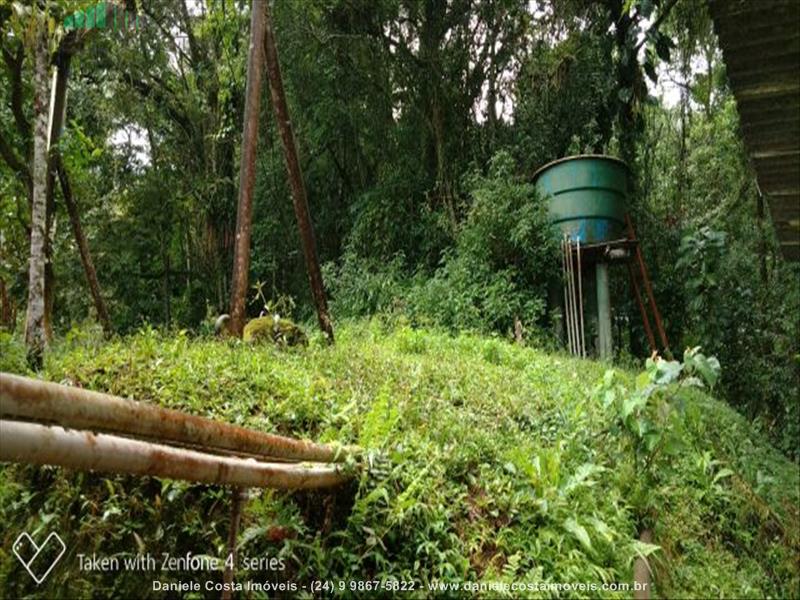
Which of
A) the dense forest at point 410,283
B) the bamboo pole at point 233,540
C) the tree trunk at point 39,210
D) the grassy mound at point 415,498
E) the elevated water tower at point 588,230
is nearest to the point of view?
the bamboo pole at point 233,540

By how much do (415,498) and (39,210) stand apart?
3429 mm

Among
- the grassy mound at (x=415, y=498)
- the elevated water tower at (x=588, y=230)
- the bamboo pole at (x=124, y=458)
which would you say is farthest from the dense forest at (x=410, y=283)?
the bamboo pole at (x=124, y=458)

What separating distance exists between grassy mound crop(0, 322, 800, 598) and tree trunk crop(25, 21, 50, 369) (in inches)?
10.5

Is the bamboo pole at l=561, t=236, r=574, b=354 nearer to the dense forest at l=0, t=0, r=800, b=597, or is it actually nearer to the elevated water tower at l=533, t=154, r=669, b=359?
the elevated water tower at l=533, t=154, r=669, b=359

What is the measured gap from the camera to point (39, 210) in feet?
12.9

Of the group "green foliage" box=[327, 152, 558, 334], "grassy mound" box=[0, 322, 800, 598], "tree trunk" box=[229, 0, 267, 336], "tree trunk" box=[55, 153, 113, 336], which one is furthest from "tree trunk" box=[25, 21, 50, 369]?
"green foliage" box=[327, 152, 558, 334]

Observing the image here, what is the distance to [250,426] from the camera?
2.82 m

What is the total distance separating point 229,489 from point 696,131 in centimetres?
1406

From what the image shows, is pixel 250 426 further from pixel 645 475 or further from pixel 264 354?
pixel 645 475

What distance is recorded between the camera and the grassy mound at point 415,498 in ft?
7.55

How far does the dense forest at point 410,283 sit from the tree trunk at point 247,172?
0.04m
